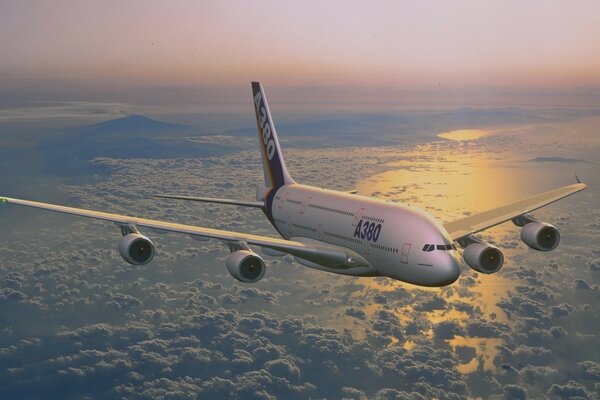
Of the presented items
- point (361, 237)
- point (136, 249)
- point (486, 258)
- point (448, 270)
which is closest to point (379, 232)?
point (361, 237)

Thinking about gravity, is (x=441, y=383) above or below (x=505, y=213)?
below

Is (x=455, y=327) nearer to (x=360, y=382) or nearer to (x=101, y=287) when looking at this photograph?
(x=360, y=382)

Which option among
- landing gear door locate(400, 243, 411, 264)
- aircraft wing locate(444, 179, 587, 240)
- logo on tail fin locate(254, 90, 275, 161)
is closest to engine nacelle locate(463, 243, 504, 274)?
aircraft wing locate(444, 179, 587, 240)

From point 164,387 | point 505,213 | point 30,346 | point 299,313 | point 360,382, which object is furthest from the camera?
point 299,313

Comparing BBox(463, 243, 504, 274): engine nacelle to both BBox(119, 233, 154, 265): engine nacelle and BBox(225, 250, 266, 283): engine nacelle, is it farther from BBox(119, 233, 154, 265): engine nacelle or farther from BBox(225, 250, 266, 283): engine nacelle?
BBox(119, 233, 154, 265): engine nacelle

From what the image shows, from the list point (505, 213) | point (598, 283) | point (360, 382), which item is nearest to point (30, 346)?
point (360, 382)

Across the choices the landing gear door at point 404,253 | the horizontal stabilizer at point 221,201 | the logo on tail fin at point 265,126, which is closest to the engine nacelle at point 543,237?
the landing gear door at point 404,253

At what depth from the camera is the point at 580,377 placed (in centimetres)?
12769

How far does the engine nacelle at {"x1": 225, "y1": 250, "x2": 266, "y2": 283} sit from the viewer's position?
42219 mm

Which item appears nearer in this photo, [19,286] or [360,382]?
[360,382]

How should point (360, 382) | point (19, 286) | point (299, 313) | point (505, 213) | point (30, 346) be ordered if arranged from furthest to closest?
point (19, 286) < point (299, 313) < point (30, 346) < point (360, 382) < point (505, 213)

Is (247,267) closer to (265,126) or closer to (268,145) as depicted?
(268,145)

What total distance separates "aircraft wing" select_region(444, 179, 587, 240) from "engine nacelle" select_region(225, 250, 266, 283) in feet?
49.1

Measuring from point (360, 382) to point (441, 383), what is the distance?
23.3 m
